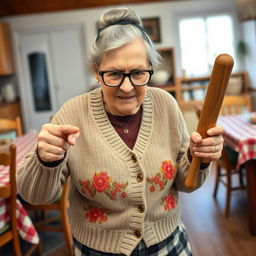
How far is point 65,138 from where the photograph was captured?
72 cm

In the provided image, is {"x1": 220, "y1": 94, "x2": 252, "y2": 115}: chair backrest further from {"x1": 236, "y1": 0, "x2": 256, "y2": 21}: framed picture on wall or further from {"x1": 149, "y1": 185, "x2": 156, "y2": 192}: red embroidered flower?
{"x1": 149, "y1": 185, "x2": 156, "y2": 192}: red embroidered flower

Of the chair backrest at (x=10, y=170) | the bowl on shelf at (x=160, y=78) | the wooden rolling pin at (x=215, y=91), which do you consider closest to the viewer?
the wooden rolling pin at (x=215, y=91)

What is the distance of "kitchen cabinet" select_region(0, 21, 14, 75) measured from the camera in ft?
16.2

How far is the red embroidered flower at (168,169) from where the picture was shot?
95 cm

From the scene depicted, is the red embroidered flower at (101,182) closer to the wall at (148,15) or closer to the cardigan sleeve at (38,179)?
the cardigan sleeve at (38,179)

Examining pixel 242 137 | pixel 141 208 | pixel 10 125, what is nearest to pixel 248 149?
pixel 242 137

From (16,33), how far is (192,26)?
9.51 feet

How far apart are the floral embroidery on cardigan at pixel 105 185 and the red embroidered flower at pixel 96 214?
0.21 feet

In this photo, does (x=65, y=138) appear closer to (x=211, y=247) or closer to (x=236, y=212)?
(x=211, y=247)

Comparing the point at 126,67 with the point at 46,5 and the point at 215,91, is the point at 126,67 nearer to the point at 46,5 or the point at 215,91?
the point at 215,91

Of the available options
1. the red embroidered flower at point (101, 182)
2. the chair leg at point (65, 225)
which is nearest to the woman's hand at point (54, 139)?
the red embroidered flower at point (101, 182)

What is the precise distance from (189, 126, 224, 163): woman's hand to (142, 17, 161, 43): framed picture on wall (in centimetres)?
468

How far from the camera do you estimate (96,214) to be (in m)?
0.95

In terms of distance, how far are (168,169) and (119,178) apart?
15cm
